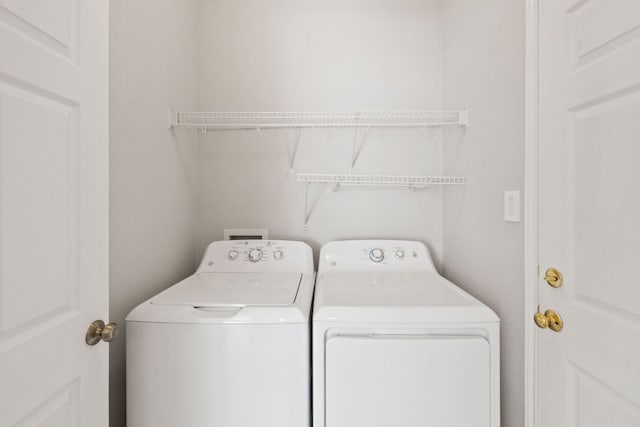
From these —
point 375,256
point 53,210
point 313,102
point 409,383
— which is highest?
point 313,102

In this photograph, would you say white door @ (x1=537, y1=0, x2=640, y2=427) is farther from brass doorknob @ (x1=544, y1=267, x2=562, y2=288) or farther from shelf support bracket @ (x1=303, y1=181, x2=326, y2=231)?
shelf support bracket @ (x1=303, y1=181, x2=326, y2=231)

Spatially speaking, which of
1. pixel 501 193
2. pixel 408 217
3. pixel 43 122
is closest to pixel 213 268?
pixel 43 122

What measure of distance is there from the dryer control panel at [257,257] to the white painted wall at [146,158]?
223 mm

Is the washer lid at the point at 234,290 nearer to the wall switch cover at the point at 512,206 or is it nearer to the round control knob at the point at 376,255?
the round control knob at the point at 376,255

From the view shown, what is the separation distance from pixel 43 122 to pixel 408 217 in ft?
5.64

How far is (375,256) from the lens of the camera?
65.1 inches

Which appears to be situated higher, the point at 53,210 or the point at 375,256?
the point at 53,210

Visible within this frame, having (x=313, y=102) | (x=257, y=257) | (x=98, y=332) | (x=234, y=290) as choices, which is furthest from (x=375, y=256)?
(x=98, y=332)

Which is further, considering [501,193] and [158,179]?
[158,179]

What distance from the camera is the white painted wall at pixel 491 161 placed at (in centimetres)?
111

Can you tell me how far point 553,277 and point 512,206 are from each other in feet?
1.01

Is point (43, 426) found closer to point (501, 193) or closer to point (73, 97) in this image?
point (73, 97)

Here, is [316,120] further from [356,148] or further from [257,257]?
[257,257]

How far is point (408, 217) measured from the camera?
187 cm
